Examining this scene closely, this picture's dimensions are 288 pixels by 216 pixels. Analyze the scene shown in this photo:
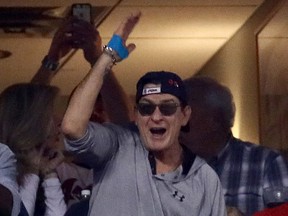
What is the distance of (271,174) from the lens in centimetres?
512

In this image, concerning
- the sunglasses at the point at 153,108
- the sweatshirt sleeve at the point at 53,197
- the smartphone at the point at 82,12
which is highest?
the smartphone at the point at 82,12

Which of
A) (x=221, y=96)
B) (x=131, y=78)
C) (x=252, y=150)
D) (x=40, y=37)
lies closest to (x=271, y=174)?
(x=252, y=150)

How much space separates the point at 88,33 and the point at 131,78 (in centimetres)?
377

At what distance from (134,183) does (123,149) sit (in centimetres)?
16

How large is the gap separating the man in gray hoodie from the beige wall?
7.63 feet

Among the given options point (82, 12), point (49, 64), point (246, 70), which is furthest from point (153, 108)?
point (246, 70)

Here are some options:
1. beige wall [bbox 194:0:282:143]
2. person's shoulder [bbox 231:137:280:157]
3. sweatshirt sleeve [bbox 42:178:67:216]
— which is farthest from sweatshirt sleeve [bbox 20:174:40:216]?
beige wall [bbox 194:0:282:143]

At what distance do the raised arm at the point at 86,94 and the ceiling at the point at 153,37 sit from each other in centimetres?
234

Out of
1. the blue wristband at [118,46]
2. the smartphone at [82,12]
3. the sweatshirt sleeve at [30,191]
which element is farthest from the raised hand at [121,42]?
the smartphone at [82,12]

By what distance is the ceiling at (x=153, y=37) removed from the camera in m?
6.68

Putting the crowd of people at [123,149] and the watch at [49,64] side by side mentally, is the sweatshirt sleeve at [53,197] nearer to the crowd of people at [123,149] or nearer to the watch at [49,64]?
the crowd of people at [123,149]

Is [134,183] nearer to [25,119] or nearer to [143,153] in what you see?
[143,153]

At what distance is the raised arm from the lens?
4.09 metres

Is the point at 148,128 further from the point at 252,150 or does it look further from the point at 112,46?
the point at 252,150
